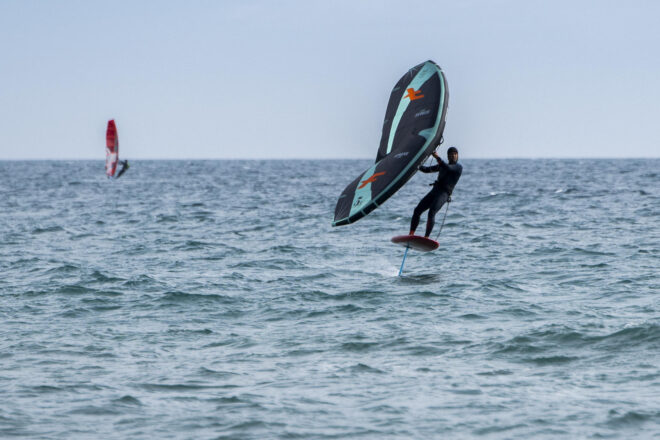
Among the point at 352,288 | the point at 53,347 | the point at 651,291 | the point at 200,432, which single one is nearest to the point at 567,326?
the point at 651,291

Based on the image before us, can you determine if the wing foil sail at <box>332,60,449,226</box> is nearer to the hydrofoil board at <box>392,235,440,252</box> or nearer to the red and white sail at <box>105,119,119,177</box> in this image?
the hydrofoil board at <box>392,235,440,252</box>

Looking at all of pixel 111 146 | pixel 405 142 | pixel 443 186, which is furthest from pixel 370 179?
pixel 111 146

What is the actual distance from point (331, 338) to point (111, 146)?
45.4m

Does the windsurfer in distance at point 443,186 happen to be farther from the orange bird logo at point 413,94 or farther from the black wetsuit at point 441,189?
the orange bird logo at point 413,94

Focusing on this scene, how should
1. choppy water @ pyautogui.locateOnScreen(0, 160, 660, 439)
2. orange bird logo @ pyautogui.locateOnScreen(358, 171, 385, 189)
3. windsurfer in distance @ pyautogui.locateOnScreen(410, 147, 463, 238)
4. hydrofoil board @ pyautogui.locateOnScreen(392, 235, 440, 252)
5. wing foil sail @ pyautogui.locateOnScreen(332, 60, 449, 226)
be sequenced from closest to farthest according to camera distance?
1. choppy water @ pyautogui.locateOnScreen(0, 160, 660, 439)
2. wing foil sail @ pyautogui.locateOnScreen(332, 60, 449, 226)
3. orange bird logo @ pyautogui.locateOnScreen(358, 171, 385, 189)
4. windsurfer in distance @ pyautogui.locateOnScreen(410, 147, 463, 238)
5. hydrofoil board @ pyautogui.locateOnScreen(392, 235, 440, 252)

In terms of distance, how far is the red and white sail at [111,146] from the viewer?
5586 cm

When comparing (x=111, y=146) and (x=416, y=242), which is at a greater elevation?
(x=111, y=146)

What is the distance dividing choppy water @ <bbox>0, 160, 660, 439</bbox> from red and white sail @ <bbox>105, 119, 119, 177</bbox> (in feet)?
83.7

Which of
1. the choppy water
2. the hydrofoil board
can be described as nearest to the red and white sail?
the choppy water

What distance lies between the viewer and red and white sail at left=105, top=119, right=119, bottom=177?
55.9 m

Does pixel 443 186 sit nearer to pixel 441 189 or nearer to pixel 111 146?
pixel 441 189

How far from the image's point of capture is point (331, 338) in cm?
1504

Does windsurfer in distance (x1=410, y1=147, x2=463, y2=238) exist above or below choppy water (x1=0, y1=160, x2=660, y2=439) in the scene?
above

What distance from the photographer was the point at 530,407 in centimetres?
1105
